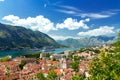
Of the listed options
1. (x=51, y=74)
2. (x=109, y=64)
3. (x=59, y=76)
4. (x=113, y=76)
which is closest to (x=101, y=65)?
(x=109, y=64)

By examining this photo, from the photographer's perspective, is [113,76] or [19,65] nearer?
[113,76]

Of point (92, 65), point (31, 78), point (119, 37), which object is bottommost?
point (31, 78)

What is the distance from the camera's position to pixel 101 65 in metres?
38.6

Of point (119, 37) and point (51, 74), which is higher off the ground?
point (119, 37)

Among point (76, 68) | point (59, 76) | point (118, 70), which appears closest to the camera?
point (118, 70)

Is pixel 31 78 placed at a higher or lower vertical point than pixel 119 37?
lower

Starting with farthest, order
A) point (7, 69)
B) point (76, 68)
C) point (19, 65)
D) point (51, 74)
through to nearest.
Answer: point (19, 65) < point (7, 69) < point (76, 68) < point (51, 74)

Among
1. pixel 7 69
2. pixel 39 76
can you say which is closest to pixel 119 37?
pixel 39 76

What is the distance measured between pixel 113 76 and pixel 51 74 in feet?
186

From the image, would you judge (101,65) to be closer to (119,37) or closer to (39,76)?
(119,37)

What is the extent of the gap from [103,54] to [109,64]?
1.59m

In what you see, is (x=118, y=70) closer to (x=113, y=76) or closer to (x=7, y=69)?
(x=113, y=76)

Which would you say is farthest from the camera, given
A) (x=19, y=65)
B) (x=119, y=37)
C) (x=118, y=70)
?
(x=19, y=65)

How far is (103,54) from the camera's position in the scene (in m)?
38.1
